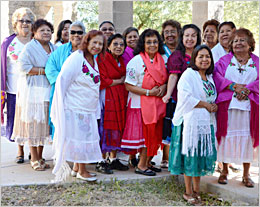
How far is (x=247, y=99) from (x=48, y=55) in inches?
97.6

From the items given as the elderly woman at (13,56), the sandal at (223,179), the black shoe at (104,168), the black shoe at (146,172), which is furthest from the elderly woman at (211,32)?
the elderly woman at (13,56)

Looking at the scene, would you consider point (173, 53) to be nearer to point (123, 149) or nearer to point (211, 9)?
point (123, 149)

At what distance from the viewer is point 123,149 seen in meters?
4.51

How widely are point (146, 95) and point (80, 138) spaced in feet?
3.12

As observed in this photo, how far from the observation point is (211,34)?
4.97 meters

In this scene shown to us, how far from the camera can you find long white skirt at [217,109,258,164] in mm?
4051

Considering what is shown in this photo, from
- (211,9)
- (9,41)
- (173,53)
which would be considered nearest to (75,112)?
(173,53)

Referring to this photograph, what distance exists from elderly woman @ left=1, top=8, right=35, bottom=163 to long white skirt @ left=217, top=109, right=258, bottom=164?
279 cm

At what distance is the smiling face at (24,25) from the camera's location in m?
4.76

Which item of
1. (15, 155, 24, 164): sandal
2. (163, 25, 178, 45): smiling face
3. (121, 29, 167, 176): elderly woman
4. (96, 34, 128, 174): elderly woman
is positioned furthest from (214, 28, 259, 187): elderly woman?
(15, 155, 24, 164): sandal

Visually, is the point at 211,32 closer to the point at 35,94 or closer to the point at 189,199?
the point at 189,199

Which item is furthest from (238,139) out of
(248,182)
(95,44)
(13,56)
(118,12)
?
(118,12)

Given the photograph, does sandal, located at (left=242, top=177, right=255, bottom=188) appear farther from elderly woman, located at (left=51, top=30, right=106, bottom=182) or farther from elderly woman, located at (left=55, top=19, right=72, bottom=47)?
elderly woman, located at (left=55, top=19, right=72, bottom=47)

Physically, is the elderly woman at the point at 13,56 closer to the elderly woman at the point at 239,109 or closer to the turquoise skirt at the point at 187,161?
the turquoise skirt at the point at 187,161
